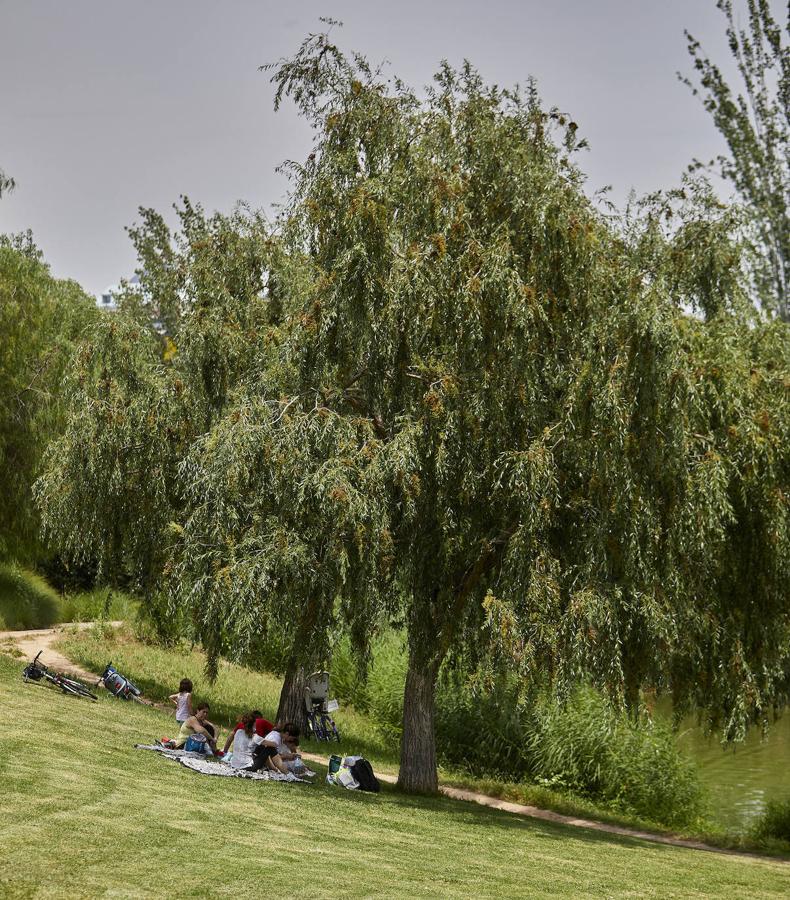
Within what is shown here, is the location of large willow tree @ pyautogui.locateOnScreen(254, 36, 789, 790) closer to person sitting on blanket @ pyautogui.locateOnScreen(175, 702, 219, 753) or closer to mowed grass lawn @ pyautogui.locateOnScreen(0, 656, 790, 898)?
mowed grass lawn @ pyautogui.locateOnScreen(0, 656, 790, 898)

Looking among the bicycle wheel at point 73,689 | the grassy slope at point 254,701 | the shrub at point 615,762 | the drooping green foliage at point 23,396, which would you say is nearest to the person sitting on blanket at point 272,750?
the bicycle wheel at point 73,689

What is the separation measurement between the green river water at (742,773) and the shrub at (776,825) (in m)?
1.47

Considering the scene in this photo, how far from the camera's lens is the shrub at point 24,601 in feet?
85.7

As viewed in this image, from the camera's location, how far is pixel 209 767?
44.1ft

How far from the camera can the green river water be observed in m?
20.5

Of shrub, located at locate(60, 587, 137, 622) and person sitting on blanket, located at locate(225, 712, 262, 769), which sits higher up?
shrub, located at locate(60, 587, 137, 622)

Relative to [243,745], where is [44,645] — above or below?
above

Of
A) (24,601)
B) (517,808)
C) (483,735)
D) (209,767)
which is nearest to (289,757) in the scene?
(209,767)

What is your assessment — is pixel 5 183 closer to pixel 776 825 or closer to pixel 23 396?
pixel 23 396

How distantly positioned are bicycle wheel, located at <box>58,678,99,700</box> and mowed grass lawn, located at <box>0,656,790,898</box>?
1462 millimetres

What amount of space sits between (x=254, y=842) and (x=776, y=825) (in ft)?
35.5

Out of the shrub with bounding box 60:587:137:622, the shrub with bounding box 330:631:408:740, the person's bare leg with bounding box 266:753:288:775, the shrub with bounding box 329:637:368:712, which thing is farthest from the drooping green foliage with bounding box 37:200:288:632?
the shrub with bounding box 60:587:137:622

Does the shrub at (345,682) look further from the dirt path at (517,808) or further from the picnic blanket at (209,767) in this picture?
the picnic blanket at (209,767)

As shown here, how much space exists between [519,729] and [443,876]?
1175cm
